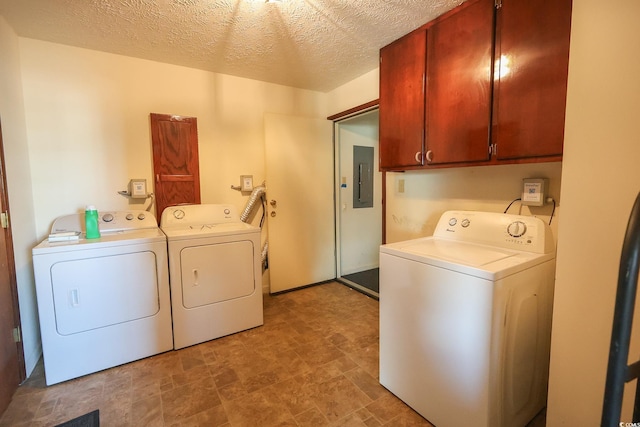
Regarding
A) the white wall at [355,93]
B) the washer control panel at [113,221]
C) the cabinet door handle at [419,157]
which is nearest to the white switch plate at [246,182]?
the washer control panel at [113,221]

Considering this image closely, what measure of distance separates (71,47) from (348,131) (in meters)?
2.67

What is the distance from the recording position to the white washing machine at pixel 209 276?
7.24 ft

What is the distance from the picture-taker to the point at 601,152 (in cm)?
102

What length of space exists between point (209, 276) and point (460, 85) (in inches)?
86.7

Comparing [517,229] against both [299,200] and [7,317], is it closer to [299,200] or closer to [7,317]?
[299,200]

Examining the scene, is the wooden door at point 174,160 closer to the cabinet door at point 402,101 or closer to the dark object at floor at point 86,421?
the dark object at floor at point 86,421

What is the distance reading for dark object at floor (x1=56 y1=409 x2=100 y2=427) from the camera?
1.52 metres

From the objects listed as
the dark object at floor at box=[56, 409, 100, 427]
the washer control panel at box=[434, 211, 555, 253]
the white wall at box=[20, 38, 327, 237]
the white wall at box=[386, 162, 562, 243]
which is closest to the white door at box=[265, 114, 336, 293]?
the white wall at box=[20, 38, 327, 237]

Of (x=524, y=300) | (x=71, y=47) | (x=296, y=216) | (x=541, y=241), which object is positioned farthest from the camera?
(x=296, y=216)

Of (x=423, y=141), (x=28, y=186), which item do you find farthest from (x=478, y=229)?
(x=28, y=186)

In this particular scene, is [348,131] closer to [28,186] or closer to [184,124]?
[184,124]

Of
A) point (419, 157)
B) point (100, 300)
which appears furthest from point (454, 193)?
point (100, 300)

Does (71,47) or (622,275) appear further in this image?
(71,47)

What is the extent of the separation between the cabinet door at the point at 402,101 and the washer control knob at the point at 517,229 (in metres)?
0.71
